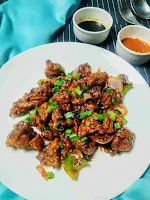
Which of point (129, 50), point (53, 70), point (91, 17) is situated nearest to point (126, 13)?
point (91, 17)

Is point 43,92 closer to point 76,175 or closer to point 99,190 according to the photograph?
point 76,175

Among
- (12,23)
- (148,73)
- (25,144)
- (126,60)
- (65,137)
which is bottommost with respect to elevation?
(148,73)

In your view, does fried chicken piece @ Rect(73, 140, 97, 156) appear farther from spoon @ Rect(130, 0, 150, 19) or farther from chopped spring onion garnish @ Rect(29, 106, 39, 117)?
spoon @ Rect(130, 0, 150, 19)

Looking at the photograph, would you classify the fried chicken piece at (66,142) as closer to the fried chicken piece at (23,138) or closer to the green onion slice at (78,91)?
the fried chicken piece at (23,138)

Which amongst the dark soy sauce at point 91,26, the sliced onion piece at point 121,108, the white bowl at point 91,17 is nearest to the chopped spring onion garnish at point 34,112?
the sliced onion piece at point 121,108

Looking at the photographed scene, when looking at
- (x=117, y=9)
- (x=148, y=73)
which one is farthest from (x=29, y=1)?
(x=148, y=73)

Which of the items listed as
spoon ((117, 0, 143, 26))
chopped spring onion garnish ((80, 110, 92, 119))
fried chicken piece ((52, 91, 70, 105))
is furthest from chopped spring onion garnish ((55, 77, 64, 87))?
spoon ((117, 0, 143, 26))
